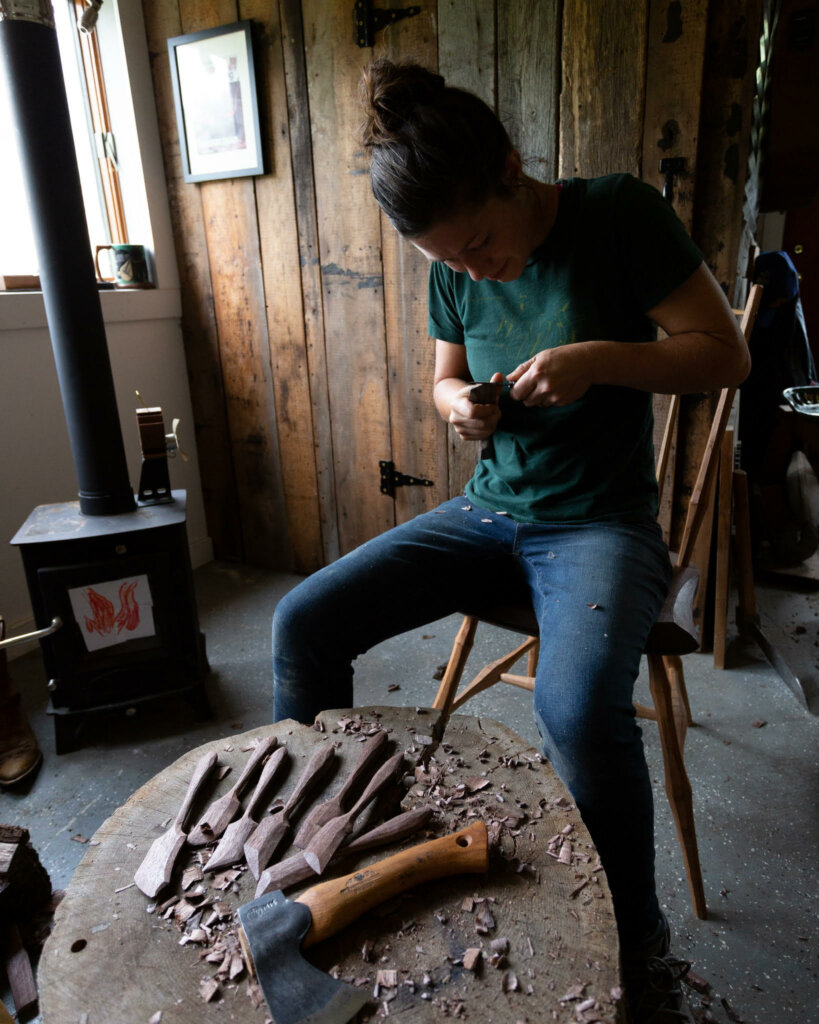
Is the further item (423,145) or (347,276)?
(347,276)

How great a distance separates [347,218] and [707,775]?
199cm

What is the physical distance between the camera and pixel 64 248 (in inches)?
68.4

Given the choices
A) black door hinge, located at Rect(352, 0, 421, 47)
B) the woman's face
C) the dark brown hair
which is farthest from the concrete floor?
black door hinge, located at Rect(352, 0, 421, 47)

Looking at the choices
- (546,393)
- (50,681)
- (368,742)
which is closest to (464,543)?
(546,393)

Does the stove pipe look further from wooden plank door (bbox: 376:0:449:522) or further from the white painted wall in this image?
wooden plank door (bbox: 376:0:449:522)

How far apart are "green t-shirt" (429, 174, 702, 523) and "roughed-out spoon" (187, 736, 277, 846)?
658 mm

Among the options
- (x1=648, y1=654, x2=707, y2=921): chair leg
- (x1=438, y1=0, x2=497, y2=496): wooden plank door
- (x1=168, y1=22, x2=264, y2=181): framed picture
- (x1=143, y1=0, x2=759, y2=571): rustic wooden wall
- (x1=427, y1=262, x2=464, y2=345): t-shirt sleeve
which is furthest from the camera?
(x1=168, y1=22, x2=264, y2=181): framed picture

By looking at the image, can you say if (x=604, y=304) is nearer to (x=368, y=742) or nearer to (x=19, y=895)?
(x=368, y=742)

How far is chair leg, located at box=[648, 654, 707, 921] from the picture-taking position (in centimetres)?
128

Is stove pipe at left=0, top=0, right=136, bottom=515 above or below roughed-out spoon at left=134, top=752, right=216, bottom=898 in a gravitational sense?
above

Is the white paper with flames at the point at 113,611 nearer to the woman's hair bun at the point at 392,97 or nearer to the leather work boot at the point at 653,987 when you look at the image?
the woman's hair bun at the point at 392,97

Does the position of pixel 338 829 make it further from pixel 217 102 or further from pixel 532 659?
pixel 217 102

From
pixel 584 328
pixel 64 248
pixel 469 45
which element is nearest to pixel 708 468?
pixel 584 328

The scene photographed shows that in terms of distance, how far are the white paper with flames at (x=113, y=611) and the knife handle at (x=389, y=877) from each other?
125 cm
